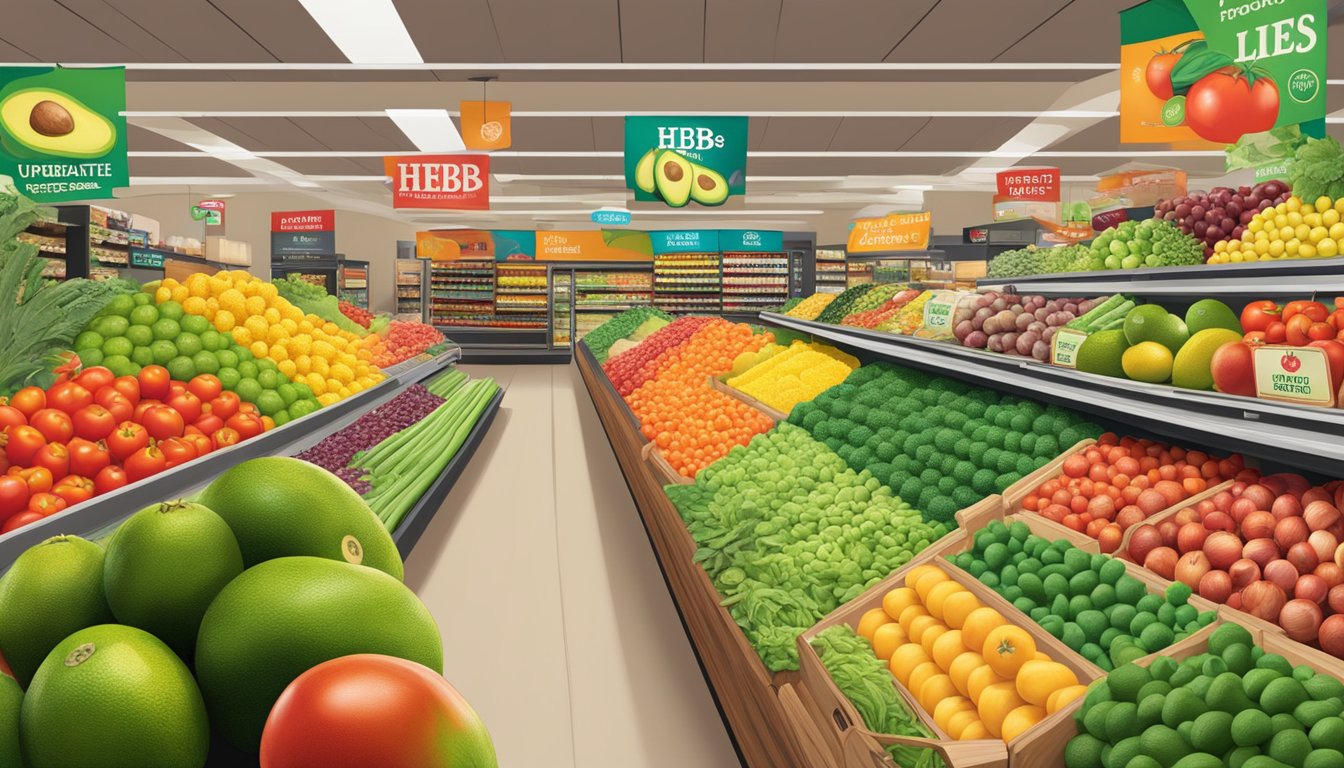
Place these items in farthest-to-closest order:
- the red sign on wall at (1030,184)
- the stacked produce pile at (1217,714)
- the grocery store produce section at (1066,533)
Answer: the red sign on wall at (1030,184), the grocery store produce section at (1066,533), the stacked produce pile at (1217,714)

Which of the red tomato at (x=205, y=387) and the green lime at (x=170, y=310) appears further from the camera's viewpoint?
the green lime at (x=170, y=310)

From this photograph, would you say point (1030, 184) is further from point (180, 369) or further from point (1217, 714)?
point (1217, 714)

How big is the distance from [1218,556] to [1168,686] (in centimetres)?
51

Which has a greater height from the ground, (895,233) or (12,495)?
(895,233)

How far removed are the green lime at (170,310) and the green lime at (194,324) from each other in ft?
0.10

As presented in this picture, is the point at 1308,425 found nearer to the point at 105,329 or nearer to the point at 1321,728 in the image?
the point at 1321,728

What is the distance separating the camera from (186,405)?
9.53ft

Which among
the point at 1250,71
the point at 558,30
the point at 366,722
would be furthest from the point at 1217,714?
the point at 558,30

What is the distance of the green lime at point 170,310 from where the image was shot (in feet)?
11.1

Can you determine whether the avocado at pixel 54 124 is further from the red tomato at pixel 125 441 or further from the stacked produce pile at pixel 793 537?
the stacked produce pile at pixel 793 537

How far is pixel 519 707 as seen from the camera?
2.78 m

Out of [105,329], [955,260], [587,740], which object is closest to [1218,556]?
[587,740]

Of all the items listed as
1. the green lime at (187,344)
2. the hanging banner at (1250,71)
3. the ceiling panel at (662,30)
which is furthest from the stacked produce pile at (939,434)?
the ceiling panel at (662,30)

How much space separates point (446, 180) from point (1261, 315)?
902 centimetres
